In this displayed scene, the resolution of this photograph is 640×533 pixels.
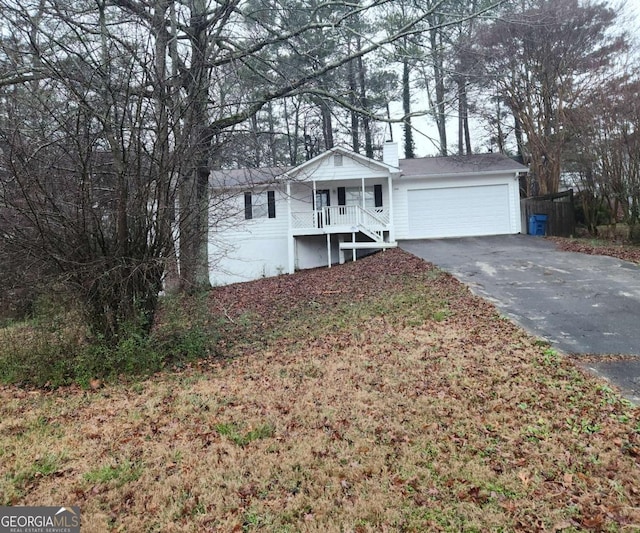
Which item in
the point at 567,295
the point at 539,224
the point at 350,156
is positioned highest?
the point at 350,156

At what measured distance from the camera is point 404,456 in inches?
125

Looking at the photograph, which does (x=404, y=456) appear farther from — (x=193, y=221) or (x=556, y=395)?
(x=193, y=221)

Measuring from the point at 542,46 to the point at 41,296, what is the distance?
67.0 ft

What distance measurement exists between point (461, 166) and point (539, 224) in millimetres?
3953

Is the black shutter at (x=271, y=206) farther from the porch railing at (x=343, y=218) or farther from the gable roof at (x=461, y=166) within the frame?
the gable roof at (x=461, y=166)

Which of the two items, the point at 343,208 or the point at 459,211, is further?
the point at 459,211

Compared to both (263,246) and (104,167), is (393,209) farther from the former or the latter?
(104,167)

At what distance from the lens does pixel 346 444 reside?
3.41 meters

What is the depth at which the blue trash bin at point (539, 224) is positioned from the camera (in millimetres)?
17766

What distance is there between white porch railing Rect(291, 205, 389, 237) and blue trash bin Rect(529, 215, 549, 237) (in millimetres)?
6085

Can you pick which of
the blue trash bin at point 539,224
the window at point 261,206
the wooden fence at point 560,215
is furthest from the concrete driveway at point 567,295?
the window at point 261,206

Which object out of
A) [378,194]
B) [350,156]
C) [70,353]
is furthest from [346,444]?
[378,194]

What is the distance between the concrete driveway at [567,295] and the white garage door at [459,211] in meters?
3.70

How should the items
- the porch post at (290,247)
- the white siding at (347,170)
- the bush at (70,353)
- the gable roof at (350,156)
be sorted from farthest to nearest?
the porch post at (290,247)
the white siding at (347,170)
the gable roof at (350,156)
the bush at (70,353)
